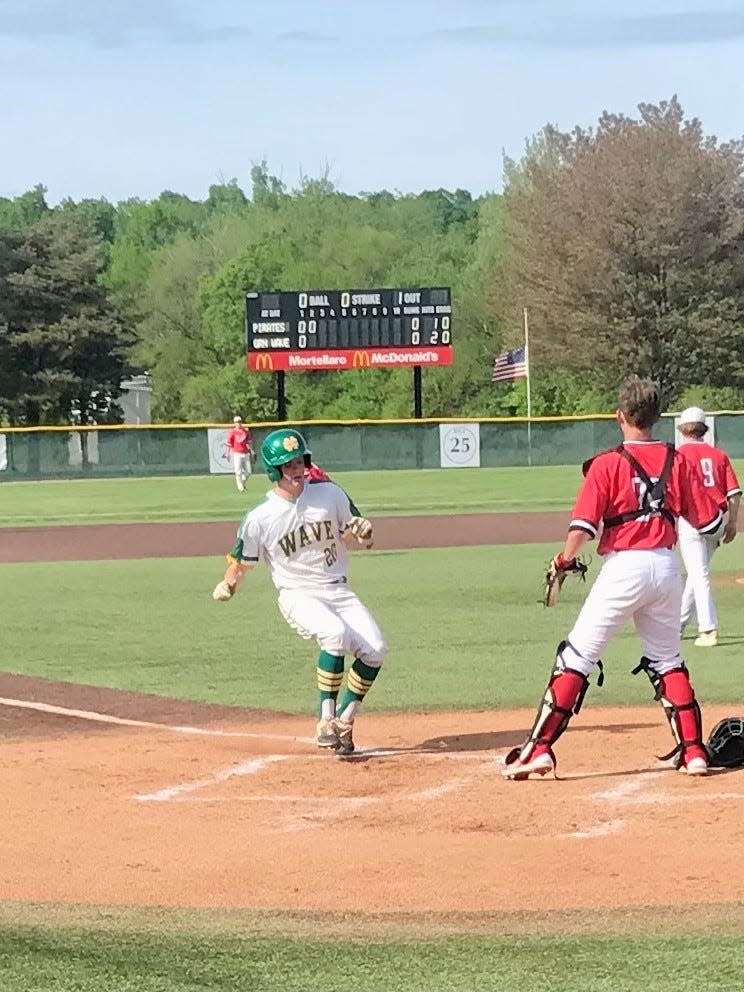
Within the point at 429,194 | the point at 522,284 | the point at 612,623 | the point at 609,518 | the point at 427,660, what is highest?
the point at 429,194

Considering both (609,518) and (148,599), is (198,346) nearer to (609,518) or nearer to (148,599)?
(148,599)

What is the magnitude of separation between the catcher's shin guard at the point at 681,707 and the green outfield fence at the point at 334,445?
110 feet

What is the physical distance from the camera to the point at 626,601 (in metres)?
7.76

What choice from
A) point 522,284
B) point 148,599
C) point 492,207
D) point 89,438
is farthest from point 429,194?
point 148,599

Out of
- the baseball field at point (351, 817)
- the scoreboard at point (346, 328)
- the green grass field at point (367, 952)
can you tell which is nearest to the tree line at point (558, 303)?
the scoreboard at point (346, 328)

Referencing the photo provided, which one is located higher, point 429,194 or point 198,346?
point 429,194

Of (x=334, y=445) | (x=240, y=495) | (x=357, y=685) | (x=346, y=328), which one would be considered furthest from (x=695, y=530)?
(x=346, y=328)

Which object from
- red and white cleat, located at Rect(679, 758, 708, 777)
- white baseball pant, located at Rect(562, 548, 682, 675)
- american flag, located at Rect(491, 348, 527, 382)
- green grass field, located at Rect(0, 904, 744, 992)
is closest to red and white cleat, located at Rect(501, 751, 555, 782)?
white baseball pant, located at Rect(562, 548, 682, 675)

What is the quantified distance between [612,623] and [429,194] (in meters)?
158

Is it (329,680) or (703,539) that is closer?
(329,680)

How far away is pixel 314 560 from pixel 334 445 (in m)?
33.2

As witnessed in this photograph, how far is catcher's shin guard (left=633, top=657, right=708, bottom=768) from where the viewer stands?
26.5 feet

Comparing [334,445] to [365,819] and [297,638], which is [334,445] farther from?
[365,819]

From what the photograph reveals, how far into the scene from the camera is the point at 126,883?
656 centimetres
